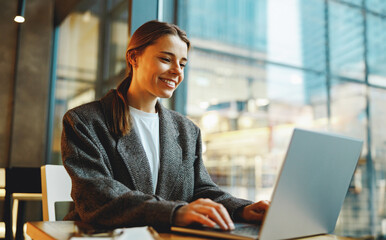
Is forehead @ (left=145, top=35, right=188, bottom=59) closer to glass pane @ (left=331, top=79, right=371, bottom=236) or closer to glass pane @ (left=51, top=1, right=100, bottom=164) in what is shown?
glass pane @ (left=331, top=79, right=371, bottom=236)

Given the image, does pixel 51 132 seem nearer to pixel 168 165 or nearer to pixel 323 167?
pixel 168 165

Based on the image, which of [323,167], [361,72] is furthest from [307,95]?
[323,167]

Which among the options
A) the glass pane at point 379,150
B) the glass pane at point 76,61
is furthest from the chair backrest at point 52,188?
the glass pane at point 76,61

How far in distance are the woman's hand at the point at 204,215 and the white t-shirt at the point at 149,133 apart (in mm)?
426

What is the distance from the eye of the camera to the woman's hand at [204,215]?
0.75 meters

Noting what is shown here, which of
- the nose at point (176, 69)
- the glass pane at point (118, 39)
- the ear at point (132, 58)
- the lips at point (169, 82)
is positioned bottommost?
the lips at point (169, 82)

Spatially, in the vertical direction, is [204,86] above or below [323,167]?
above

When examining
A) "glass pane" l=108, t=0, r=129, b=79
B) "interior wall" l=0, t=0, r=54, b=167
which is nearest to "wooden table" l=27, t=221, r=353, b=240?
"glass pane" l=108, t=0, r=129, b=79

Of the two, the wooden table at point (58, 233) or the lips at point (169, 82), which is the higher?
the lips at point (169, 82)

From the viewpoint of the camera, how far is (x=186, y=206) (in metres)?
0.80

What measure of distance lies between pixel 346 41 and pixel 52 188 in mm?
1455

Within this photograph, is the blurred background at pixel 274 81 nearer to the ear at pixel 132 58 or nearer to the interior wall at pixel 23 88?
the ear at pixel 132 58

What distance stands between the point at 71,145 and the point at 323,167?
0.66m

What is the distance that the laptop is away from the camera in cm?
66
